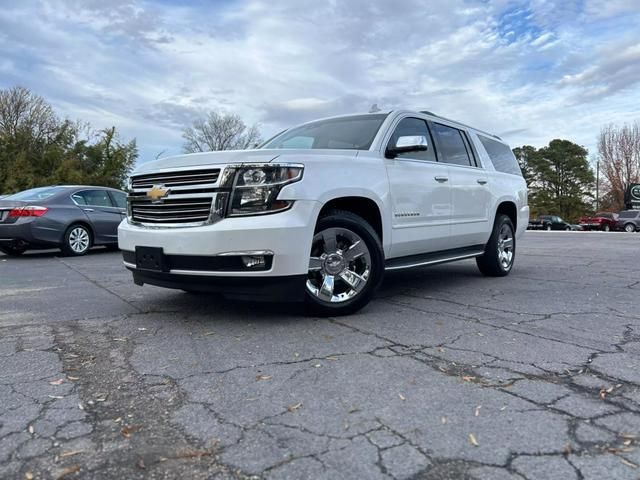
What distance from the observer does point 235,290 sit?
3949 mm

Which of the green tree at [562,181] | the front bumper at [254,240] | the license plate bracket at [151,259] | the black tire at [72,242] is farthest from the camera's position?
the green tree at [562,181]

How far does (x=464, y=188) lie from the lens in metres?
6.04

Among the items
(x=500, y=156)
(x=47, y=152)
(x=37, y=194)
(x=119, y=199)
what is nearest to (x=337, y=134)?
(x=500, y=156)

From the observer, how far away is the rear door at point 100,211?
415 inches

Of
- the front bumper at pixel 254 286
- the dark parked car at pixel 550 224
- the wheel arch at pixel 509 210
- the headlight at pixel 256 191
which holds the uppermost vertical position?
the headlight at pixel 256 191

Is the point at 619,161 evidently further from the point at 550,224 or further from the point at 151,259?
the point at 151,259

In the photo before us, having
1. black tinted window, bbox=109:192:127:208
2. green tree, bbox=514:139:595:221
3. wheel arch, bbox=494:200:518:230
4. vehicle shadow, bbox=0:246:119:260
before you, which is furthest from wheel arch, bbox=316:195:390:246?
green tree, bbox=514:139:595:221

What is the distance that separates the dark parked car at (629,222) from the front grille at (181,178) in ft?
130

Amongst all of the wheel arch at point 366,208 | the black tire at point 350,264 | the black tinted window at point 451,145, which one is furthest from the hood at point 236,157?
the black tinted window at point 451,145

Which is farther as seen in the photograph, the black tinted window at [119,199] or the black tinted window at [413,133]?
the black tinted window at [119,199]

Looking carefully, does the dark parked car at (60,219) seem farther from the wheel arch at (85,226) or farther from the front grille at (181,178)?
the front grille at (181,178)

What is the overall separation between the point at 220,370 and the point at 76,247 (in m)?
8.35

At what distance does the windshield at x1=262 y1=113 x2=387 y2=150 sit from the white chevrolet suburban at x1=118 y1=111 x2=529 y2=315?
17 mm

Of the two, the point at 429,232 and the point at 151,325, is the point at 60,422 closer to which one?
the point at 151,325
